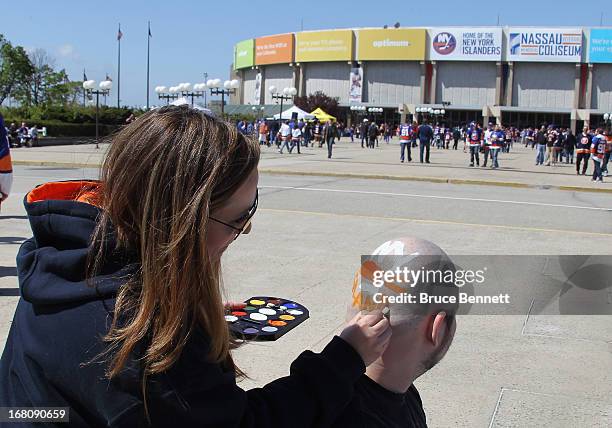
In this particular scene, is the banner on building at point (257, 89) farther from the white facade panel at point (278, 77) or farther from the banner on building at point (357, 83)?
the banner on building at point (357, 83)

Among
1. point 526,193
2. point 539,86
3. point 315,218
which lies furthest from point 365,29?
point 315,218

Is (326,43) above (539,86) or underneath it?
above

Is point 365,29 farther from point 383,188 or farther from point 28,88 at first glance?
Answer: point 383,188

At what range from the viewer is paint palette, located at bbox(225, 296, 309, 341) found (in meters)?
2.16

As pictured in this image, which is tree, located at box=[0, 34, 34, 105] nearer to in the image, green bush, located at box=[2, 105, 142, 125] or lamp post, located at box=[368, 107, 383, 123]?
green bush, located at box=[2, 105, 142, 125]

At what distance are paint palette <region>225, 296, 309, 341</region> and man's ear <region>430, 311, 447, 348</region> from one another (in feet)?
1.59

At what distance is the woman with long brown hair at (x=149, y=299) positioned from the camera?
55.7 inches

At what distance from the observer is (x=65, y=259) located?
59.6 inches

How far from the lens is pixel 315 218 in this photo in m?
11.3

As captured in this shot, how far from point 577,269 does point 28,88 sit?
5758 centimetres

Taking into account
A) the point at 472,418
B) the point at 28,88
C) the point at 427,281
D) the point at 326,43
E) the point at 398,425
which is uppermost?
Answer: the point at 326,43

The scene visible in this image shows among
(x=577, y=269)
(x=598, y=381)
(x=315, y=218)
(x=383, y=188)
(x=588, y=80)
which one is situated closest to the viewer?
(x=577, y=269)

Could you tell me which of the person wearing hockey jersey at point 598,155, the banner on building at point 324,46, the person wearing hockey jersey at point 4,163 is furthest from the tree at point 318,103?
the person wearing hockey jersey at point 4,163

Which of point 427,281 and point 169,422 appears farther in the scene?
point 427,281
